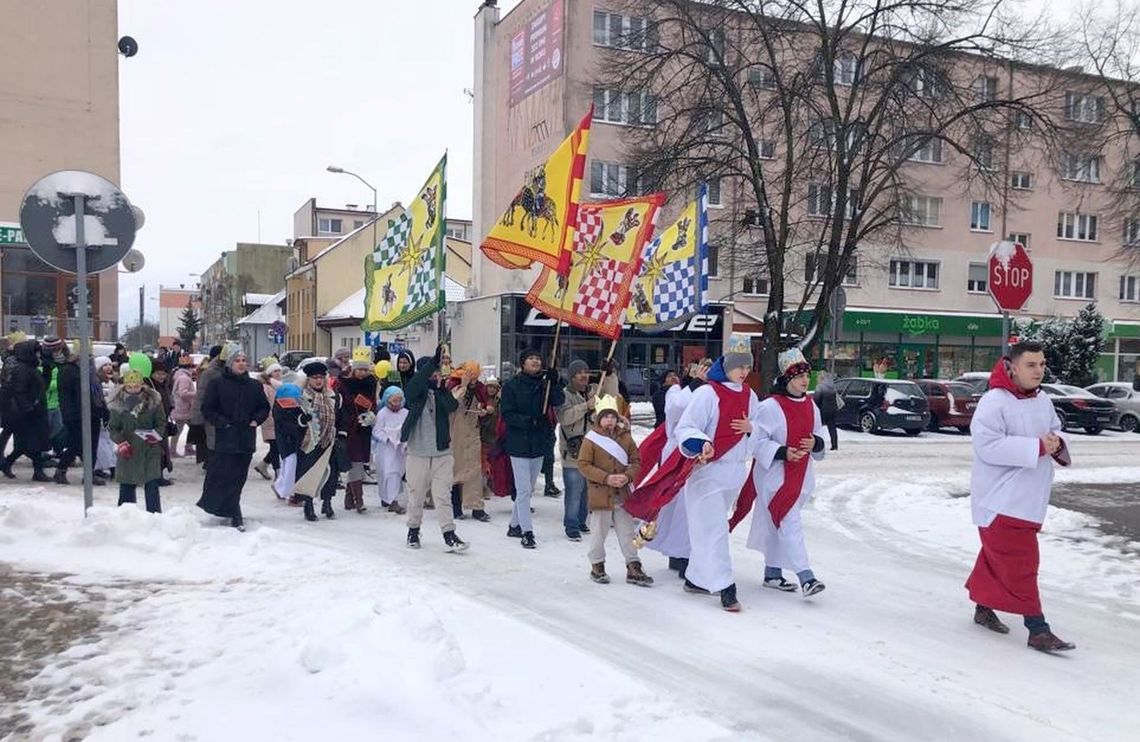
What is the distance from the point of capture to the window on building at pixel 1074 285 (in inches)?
1772

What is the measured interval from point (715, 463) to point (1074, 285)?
4541 cm

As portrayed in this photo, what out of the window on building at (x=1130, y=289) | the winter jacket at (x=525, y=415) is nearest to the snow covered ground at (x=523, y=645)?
the winter jacket at (x=525, y=415)

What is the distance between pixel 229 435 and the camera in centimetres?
915

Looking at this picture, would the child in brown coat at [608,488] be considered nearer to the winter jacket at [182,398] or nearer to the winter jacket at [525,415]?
the winter jacket at [525,415]

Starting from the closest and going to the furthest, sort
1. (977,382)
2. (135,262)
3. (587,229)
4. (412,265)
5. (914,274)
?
(587,229) → (412,265) → (135,262) → (977,382) → (914,274)

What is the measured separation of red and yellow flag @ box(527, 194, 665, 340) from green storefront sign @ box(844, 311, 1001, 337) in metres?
30.0

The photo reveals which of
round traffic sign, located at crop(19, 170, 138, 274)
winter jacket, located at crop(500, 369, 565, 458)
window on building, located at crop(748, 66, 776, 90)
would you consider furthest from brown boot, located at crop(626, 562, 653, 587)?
window on building, located at crop(748, 66, 776, 90)

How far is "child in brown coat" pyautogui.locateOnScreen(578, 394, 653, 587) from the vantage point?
7.32 meters

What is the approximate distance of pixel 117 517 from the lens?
759 cm

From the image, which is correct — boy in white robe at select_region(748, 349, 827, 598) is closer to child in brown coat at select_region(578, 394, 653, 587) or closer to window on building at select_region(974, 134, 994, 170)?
child in brown coat at select_region(578, 394, 653, 587)

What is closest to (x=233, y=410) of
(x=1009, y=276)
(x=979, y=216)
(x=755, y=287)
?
(x=1009, y=276)

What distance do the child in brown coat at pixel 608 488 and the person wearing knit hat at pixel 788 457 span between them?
1.05 metres

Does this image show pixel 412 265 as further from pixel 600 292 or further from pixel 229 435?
pixel 229 435

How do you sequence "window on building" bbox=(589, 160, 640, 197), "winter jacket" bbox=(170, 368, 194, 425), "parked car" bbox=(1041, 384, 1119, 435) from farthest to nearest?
1. "window on building" bbox=(589, 160, 640, 197)
2. "parked car" bbox=(1041, 384, 1119, 435)
3. "winter jacket" bbox=(170, 368, 194, 425)
